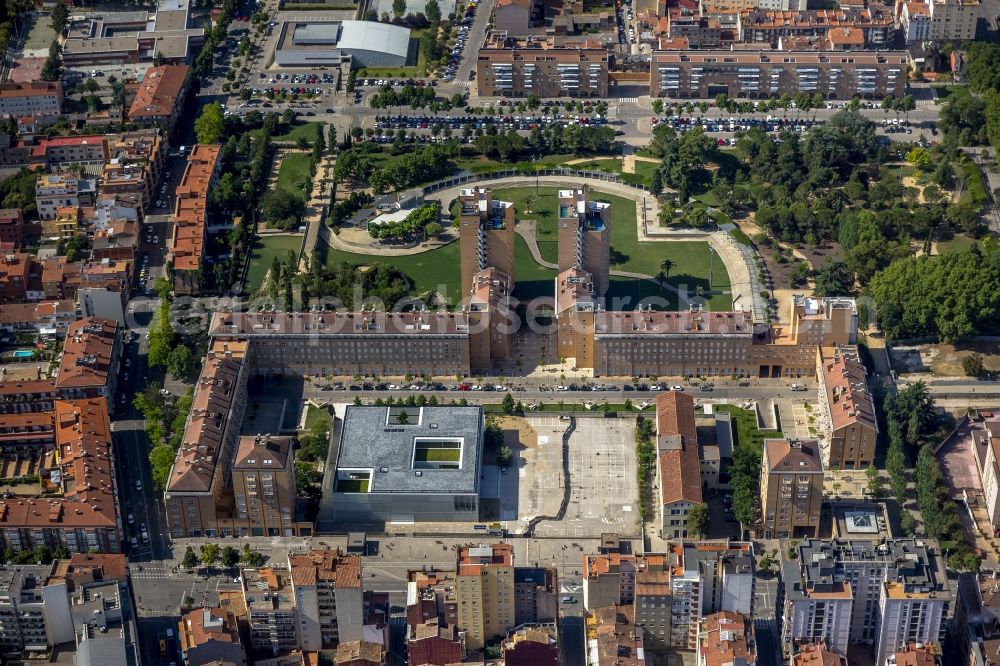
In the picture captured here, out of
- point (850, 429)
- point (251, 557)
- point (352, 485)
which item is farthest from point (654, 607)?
point (251, 557)

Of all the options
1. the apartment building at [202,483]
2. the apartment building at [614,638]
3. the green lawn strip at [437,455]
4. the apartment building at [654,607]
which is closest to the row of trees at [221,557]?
the apartment building at [202,483]

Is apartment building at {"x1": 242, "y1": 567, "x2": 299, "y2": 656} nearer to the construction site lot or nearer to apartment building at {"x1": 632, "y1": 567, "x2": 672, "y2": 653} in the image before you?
the construction site lot

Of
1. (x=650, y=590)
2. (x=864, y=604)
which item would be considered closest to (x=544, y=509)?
(x=650, y=590)

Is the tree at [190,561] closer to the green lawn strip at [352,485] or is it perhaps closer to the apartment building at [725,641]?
the green lawn strip at [352,485]

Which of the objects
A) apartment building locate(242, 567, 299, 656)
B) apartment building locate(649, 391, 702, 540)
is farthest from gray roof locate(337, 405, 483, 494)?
apartment building locate(242, 567, 299, 656)

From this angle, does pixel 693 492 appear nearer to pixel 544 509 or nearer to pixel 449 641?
pixel 544 509
